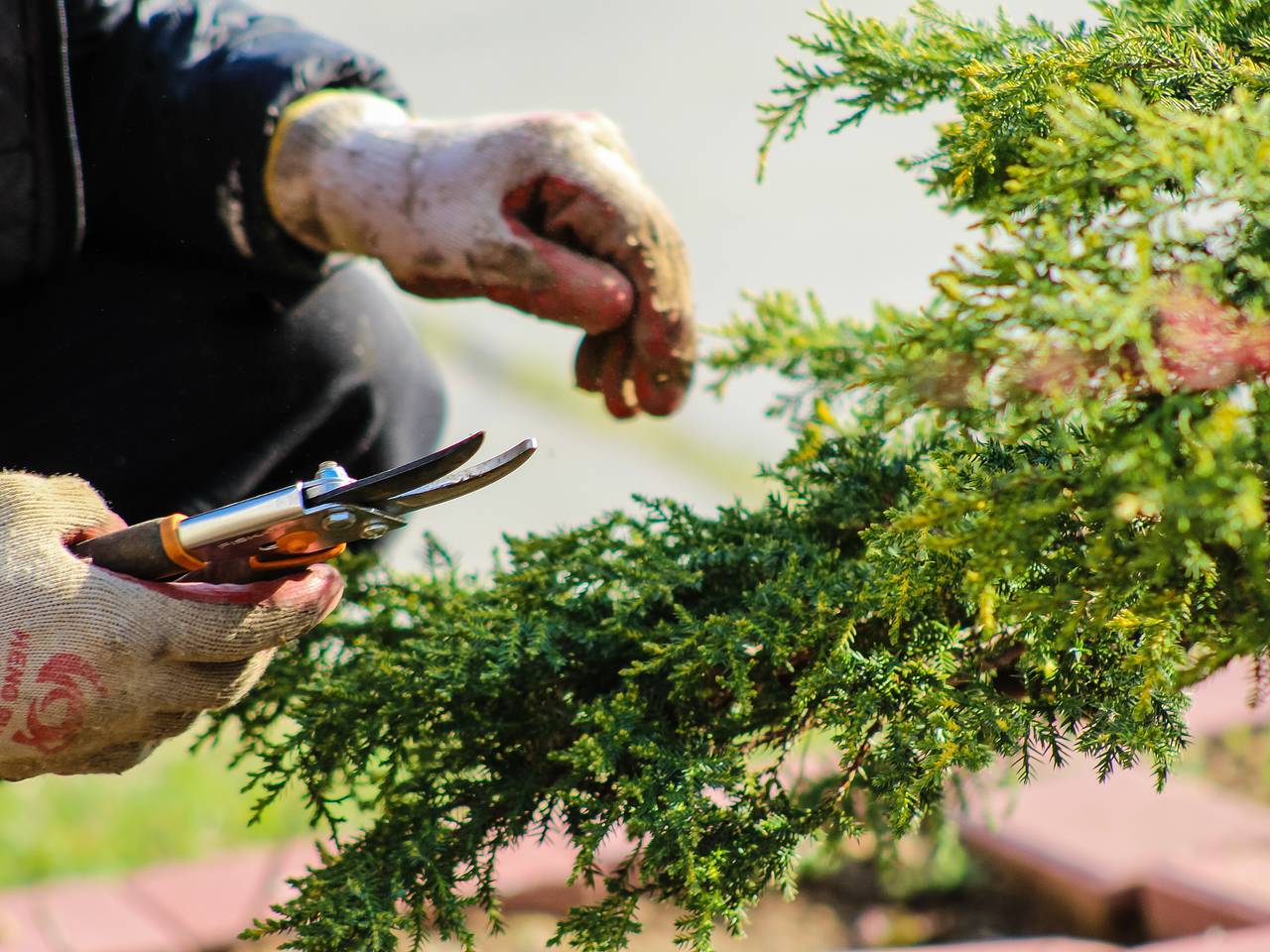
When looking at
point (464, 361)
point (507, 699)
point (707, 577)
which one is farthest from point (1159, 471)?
point (464, 361)

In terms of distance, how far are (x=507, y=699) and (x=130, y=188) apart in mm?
910

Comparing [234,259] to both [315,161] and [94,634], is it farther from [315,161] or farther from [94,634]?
[94,634]

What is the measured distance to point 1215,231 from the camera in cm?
66

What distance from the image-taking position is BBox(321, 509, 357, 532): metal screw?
32.8 inches

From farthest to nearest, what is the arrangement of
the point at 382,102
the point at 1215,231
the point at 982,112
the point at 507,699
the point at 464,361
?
the point at 464,361 → the point at 382,102 → the point at 507,699 → the point at 982,112 → the point at 1215,231

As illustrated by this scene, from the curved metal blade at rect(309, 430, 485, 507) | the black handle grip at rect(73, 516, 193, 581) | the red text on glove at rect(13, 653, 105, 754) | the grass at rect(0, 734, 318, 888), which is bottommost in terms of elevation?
the grass at rect(0, 734, 318, 888)

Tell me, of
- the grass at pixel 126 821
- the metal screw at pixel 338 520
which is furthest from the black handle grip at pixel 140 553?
the grass at pixel 126 821

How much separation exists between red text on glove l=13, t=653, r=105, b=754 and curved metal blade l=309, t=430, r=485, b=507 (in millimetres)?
217

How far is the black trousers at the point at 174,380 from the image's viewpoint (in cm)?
137

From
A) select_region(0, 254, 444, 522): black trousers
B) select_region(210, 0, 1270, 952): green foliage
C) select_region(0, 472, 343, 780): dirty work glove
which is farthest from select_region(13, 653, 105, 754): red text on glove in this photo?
select_region(0, 254, 444, 522): black trousers

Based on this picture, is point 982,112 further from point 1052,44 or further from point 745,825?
point 745,825

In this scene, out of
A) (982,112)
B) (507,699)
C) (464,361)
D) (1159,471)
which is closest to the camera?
(1159,471)

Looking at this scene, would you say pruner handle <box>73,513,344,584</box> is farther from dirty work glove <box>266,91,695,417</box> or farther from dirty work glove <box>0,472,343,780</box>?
dirty work glove <box>266,91,695,417</box>

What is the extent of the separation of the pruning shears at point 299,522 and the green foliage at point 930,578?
0.13 metres
